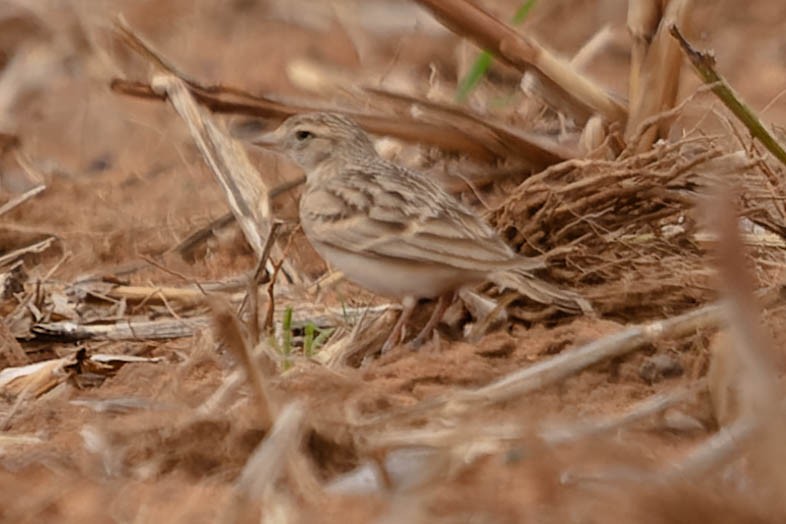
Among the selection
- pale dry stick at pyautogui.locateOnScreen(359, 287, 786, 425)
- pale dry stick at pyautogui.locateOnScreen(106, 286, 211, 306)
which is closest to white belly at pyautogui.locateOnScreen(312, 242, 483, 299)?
pale dry stick at pyautogui.locateOnScreen(359, 287, 786, 425)

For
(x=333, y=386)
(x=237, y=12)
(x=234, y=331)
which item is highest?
(x=237, y=12)

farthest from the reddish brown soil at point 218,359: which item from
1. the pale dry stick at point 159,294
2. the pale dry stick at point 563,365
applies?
the pale dry stick at point 159,294

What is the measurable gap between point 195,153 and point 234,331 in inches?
190

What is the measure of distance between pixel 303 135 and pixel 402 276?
3.57 feet

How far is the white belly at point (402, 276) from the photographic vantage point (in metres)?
4.01

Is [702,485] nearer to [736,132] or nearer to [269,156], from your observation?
[736,132]

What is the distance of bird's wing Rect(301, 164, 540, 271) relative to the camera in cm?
397

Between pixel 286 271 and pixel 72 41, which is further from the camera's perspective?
pixel 72 41

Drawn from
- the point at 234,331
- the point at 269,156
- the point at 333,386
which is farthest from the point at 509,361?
the point at 269,156

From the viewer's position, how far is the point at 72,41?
820 centimetres

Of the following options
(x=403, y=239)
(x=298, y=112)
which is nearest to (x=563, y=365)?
(x=403, y=239)

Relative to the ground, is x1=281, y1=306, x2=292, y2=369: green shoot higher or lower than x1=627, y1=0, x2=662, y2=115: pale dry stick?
lower

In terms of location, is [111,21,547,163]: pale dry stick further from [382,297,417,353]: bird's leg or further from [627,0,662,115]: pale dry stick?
[382,297,417,353]: bird's leg

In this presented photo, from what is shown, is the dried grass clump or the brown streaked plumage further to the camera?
the dried grass clump
